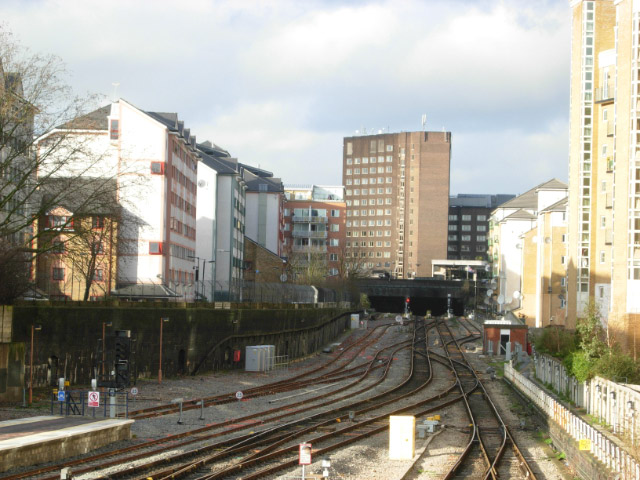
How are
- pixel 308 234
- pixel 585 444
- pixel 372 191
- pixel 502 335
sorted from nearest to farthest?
1. pixel 585 444
2. pixel 502 335
3. pixel 308 234
4. pixel 372 191

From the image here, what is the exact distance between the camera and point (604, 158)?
56.5m

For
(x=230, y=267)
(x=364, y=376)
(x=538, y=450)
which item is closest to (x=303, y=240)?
(x=230, y=267)

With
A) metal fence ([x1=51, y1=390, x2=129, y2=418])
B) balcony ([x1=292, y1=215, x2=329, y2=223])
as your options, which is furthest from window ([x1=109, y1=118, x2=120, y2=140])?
balcony ([x1=292, y1=215, x2=329, y2=223])

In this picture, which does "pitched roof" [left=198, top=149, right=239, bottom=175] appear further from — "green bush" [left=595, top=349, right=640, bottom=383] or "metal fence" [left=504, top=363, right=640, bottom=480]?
"green bush" [left=595, top=349, right=640, bottom=383]

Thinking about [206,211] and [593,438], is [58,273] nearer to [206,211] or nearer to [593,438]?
[206,211]

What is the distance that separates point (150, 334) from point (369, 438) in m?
18.3

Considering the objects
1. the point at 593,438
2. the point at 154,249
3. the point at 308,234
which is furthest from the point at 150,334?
the point at 308,234

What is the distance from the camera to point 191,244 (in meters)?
78.1

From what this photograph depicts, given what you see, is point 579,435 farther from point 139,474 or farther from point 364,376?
point 364,376

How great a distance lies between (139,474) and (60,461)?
2.52 m

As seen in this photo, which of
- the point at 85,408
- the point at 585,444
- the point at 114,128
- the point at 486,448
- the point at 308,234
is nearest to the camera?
the point at 585,444

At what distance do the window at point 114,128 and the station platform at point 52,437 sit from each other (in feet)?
142

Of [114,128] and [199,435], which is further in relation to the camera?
[114,128]

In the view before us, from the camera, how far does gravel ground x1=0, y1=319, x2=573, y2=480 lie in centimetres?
2184
